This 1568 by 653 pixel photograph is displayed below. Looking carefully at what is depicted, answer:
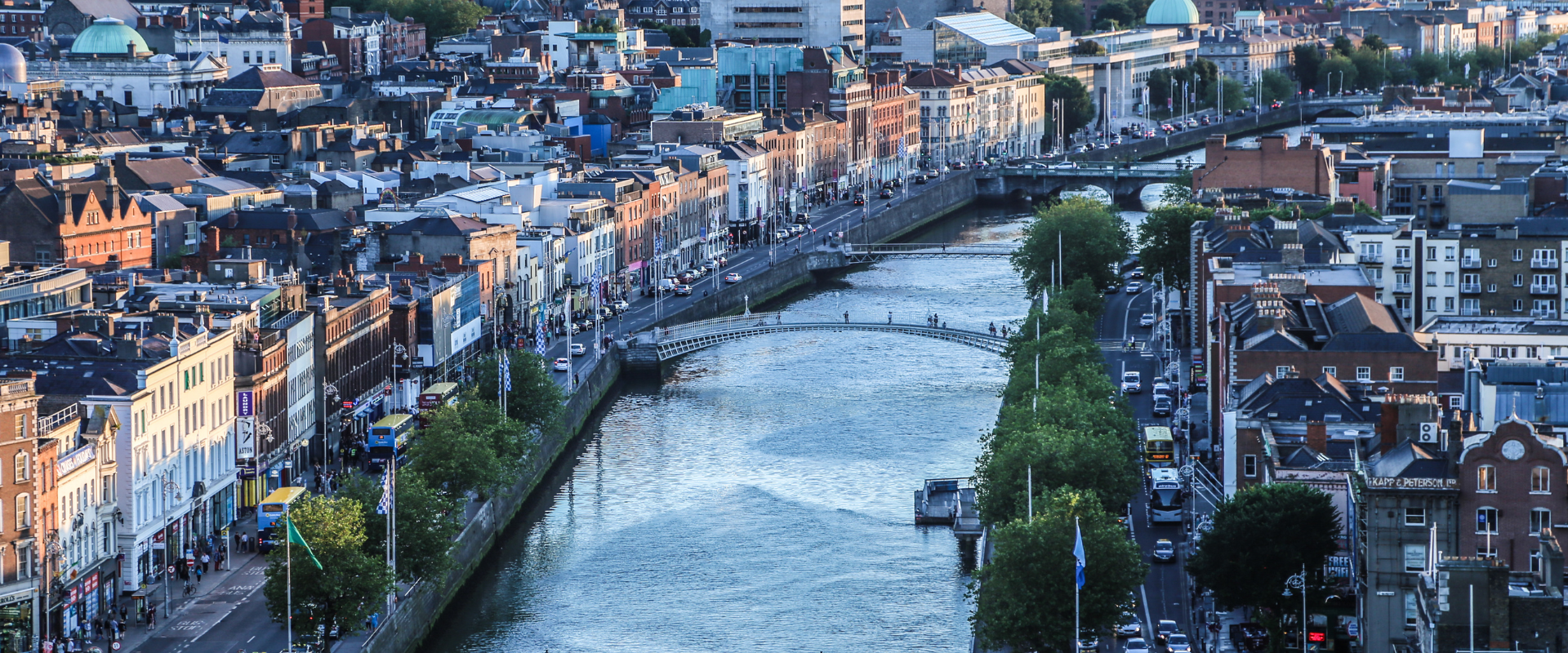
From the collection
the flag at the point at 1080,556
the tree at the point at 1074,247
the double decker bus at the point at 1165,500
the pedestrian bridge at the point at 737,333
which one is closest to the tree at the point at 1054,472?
the double decker bus at the point at 1165,500

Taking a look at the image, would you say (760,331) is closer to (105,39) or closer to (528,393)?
(528,393)

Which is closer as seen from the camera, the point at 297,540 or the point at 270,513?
the point at 297,540

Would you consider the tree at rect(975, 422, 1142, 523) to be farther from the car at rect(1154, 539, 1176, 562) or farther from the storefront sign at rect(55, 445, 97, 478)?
the storefront sign at rect(55, 445, 97, 478)

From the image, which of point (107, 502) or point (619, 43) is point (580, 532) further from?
point (619, 43)

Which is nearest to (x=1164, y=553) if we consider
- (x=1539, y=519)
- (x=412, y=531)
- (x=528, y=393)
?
(x=1539, y=519)

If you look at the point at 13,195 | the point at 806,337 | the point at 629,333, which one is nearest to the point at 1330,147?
the point at 806,337

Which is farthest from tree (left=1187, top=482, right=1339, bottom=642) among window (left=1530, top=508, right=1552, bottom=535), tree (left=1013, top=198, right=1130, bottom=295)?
tree (left=1013, top=198, right=1130, bottom=295)
